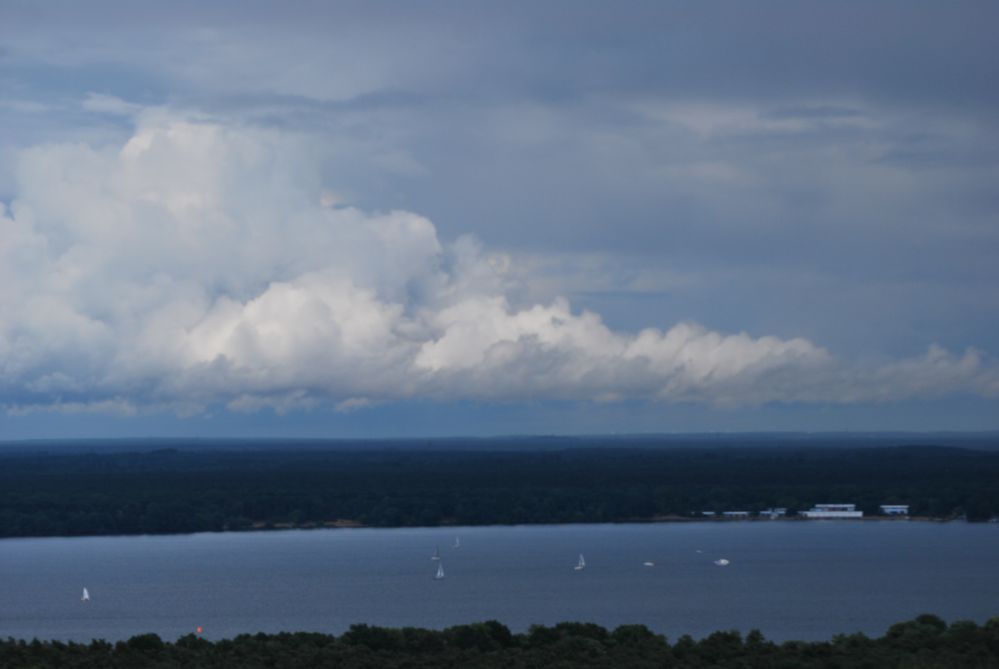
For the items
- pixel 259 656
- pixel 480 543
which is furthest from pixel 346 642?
pixel 480 543

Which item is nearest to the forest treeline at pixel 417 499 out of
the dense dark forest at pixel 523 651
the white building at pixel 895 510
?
the white building at pixel 895 510

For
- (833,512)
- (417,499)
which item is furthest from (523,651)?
(833,512)

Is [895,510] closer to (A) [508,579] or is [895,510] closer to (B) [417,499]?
(B) [417,499]

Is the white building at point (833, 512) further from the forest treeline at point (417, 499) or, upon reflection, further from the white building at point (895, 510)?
the white building at point (895, 510)

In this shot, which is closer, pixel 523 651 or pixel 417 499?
pixel 523 651

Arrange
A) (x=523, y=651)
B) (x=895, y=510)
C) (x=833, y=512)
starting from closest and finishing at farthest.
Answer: (x=523, y=651) < (x=833, y=512) < (x=895, y=510)

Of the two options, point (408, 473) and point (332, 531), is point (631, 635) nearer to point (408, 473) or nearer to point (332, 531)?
point (332, 531)

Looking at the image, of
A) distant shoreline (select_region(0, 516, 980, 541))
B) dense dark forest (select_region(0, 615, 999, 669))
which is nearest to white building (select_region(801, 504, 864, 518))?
distant shoreline (select_region(0, 516, 980, 541))
